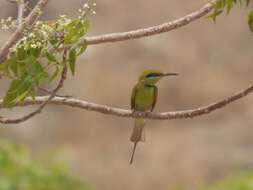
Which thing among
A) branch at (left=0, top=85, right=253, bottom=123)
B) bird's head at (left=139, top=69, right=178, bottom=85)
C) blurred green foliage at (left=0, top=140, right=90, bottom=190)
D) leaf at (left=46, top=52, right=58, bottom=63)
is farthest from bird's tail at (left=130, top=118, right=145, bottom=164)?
blurred green foliage at (left=0, top=140, right=90, bottom=190)

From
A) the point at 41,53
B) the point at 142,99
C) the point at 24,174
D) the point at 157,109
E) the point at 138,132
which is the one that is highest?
the point at 41,53

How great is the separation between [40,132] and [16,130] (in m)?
0.27

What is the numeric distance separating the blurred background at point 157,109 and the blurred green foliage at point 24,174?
3971mm

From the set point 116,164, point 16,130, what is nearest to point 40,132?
point 16,130

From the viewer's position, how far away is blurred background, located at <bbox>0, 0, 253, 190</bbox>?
29.9 feet

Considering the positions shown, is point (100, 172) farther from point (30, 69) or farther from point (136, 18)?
point (30, 69)

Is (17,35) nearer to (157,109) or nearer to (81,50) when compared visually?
(81,50)

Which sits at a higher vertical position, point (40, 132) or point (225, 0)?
point (225, 0)

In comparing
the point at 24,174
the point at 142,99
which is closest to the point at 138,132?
the point at 142,99

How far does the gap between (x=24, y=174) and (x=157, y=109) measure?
4450 mm

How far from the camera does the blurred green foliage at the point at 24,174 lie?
464 centimetres

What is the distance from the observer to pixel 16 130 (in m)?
9.12

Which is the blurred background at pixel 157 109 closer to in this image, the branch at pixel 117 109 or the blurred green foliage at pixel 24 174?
the blurred green foliage at pixel 24 174

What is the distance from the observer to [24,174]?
4750 millimetres
